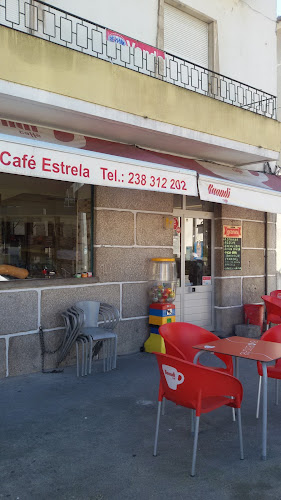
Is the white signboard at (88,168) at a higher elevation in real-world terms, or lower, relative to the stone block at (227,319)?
higher

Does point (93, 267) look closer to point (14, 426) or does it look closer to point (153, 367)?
point (153, 367)

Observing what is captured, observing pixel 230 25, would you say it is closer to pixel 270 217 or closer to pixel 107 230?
pixel 270 217

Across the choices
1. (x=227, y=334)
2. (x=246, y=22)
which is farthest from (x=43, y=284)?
(x=246, y=22)

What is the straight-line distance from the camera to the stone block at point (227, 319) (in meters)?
8.80

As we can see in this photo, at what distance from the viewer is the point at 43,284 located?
6090 mm

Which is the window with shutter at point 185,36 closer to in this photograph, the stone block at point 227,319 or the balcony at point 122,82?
the balcony at point 122,82

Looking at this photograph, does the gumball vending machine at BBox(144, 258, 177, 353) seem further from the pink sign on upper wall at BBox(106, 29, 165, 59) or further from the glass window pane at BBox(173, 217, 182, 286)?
the pink sign on upper wall at BBox(106, 29, 165, 59)

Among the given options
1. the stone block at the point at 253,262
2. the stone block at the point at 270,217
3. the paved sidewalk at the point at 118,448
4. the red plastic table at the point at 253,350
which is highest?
the stone block at the point at 270,217

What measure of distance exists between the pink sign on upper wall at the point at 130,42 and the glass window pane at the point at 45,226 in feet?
7.93

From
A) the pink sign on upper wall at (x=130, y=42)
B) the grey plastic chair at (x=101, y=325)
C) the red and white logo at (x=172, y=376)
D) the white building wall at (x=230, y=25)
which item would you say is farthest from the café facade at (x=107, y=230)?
the red and white logo at (x=172, y=376)

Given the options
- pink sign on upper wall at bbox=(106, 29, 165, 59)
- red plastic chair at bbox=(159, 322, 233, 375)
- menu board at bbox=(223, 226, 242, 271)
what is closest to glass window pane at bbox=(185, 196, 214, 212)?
menu board at bbox=(223, 226, 242, 271)

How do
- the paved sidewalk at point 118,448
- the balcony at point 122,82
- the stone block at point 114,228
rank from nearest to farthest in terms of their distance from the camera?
the paved sidewalk at point 118,448
the balcony at point 122,82
the stone block at point 114,228

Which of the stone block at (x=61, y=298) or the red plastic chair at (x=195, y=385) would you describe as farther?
the stone block at (x=61, y=298)

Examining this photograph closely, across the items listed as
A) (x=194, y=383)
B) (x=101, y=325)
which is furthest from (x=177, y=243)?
(x=194, y=383)
